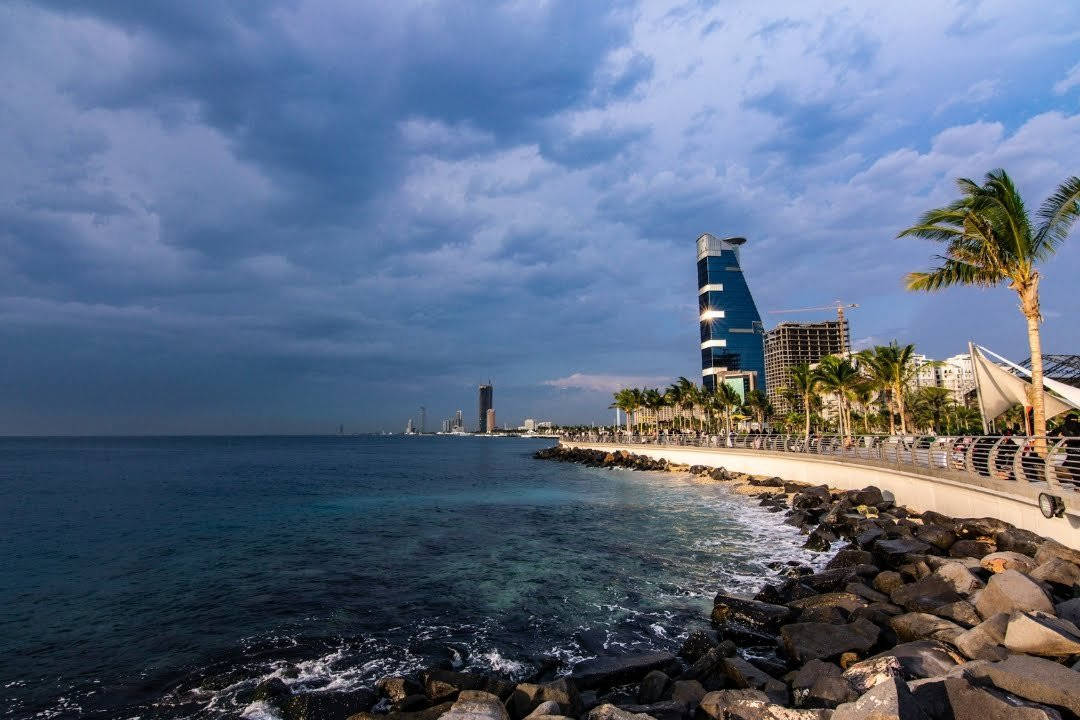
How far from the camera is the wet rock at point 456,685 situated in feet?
27.2

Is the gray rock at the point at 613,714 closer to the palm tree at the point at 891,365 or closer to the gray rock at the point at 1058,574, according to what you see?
the gray rock at the point at 1058,574

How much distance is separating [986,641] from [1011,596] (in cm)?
188

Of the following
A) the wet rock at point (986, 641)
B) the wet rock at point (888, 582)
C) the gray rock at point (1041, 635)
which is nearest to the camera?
the gray rock at point (1041, 635)

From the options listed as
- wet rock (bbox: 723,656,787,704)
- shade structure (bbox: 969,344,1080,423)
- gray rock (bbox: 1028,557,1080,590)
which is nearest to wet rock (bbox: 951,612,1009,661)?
wet rock (bbox: 723,656,787,704)

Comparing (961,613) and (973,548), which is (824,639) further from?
(973,548)

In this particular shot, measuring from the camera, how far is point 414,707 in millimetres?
8141

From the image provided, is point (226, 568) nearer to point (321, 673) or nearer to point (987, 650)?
point (321, 673)

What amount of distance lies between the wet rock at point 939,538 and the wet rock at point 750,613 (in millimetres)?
6126

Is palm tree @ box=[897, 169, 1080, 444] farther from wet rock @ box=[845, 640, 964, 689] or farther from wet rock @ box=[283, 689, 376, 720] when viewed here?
wet rock @ box=[283, 689, 376, 720]

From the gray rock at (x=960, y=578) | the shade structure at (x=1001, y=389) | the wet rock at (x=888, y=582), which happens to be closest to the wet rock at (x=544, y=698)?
the wet rock at (x=888, y=582)

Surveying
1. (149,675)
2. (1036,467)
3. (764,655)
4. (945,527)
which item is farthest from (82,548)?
(1036,467)

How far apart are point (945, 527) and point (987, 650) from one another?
9402mm

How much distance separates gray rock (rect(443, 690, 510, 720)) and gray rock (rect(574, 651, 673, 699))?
1.91 metres

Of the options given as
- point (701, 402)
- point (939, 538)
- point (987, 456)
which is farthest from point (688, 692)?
point (701, 402)
